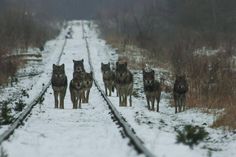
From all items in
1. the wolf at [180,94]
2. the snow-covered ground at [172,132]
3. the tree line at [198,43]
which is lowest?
the snow-covered ground at [172,132]

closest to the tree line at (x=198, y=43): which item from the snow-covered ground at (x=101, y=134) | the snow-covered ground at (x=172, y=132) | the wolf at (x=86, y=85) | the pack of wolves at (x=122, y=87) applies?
the pack of wolves at (x=122, y=87)

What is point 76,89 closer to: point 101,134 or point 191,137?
point 101,134

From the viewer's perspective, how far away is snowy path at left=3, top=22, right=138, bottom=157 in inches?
369

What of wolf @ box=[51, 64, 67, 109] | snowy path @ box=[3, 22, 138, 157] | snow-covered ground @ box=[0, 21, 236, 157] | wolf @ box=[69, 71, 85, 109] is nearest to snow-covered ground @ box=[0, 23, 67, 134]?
snowy path @ box=[3, 22, 138, 157]

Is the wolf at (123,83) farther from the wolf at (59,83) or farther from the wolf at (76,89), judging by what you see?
the wolf at (59,83)

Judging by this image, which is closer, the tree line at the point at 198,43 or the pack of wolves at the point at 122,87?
the pack of wolves at the point at 122,87

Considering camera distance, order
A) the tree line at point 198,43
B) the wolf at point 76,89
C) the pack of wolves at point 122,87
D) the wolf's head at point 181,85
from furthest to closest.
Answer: the tree line at point 198,43
the wolf's head at point 181,85
the pack of wolves at point 122,87
the wolf at point 76,89

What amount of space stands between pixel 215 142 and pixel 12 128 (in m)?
3.82

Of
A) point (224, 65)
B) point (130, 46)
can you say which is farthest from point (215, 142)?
point (130, 46)

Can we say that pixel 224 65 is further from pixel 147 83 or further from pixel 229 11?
pixel 229 11

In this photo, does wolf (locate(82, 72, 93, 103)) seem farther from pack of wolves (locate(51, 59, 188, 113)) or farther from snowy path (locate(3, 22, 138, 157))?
snowy path (locate(3, 22, 138, 157))

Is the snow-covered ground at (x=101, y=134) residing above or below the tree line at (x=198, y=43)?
below

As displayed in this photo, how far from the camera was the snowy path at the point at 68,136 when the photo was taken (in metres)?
9.38

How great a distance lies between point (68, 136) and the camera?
11.1 m
